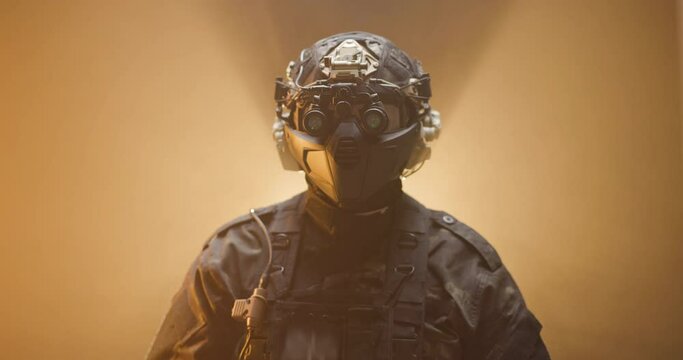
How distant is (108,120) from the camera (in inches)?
106

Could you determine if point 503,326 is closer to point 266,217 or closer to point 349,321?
point 349,321

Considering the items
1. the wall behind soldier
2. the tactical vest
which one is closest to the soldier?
the tactical vest

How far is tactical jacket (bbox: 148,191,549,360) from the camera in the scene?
6.02 feet

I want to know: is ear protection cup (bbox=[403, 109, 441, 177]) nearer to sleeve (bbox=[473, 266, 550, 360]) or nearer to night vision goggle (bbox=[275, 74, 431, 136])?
night vision goggle (bbox=[275, 74, 431, 136])

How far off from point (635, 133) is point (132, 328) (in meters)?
1.98

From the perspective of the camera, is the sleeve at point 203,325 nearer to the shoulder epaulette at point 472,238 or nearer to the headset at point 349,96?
the headset at point 349,96

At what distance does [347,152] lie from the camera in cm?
183

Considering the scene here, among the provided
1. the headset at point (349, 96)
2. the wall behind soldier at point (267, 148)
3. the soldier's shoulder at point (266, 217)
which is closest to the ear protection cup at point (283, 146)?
the headset at point (349, 96)

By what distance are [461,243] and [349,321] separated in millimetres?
412

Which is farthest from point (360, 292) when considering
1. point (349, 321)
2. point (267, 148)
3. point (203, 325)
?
point (267, 148)

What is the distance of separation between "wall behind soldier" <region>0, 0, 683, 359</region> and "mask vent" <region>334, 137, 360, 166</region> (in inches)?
32.6

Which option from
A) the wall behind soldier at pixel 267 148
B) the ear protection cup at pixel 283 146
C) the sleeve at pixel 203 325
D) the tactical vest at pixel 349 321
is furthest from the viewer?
the wall behind soldier at pixel 267 148

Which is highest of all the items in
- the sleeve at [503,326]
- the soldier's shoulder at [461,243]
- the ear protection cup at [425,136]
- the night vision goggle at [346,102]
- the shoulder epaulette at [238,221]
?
the night vision goggle at [346,102]

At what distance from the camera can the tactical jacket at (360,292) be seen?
1835 millimetres
